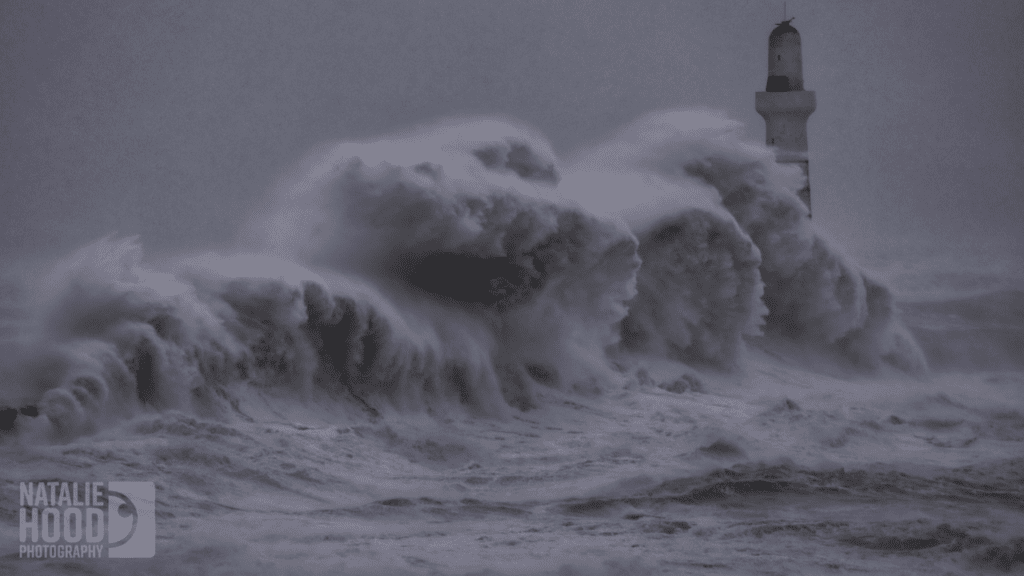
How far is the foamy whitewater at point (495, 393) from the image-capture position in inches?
370

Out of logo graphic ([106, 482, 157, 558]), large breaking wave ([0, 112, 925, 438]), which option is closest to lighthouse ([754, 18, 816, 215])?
large breaking wave ([0, 112, 925, 438])

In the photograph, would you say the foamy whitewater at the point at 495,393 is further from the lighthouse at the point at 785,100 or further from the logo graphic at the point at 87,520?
the lighthouse at the point at 785,100

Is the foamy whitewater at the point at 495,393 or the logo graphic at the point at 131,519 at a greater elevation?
the foamy whitewater at the point at 495,393

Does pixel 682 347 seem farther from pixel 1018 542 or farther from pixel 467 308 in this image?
pixel 1018 542

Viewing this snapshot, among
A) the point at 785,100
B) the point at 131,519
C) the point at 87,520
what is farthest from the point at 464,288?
the point at 785,100

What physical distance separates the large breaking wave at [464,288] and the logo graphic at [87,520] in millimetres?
1108

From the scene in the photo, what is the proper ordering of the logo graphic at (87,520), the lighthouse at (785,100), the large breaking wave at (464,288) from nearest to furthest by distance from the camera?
1. the logo graphic at (87,520)
2. the large breaking wave at (464,288)
3. the lighthouse at (785,100)

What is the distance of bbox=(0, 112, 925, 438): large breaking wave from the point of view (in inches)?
454

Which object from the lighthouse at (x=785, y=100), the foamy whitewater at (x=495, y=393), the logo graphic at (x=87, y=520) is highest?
the lighthouse at (x=785, y=100)

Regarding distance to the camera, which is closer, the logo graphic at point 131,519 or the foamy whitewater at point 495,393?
the logo graphic at point 131,519

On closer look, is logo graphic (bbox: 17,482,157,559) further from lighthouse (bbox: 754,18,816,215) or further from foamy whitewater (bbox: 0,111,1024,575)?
lighthouse (bbox: 754,18,816,215)

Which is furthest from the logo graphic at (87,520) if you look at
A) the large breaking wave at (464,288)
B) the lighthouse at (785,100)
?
the lighthouse at (785,100)

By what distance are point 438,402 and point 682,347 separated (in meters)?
5.88

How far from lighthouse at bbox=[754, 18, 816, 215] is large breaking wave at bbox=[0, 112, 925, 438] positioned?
3.46m
